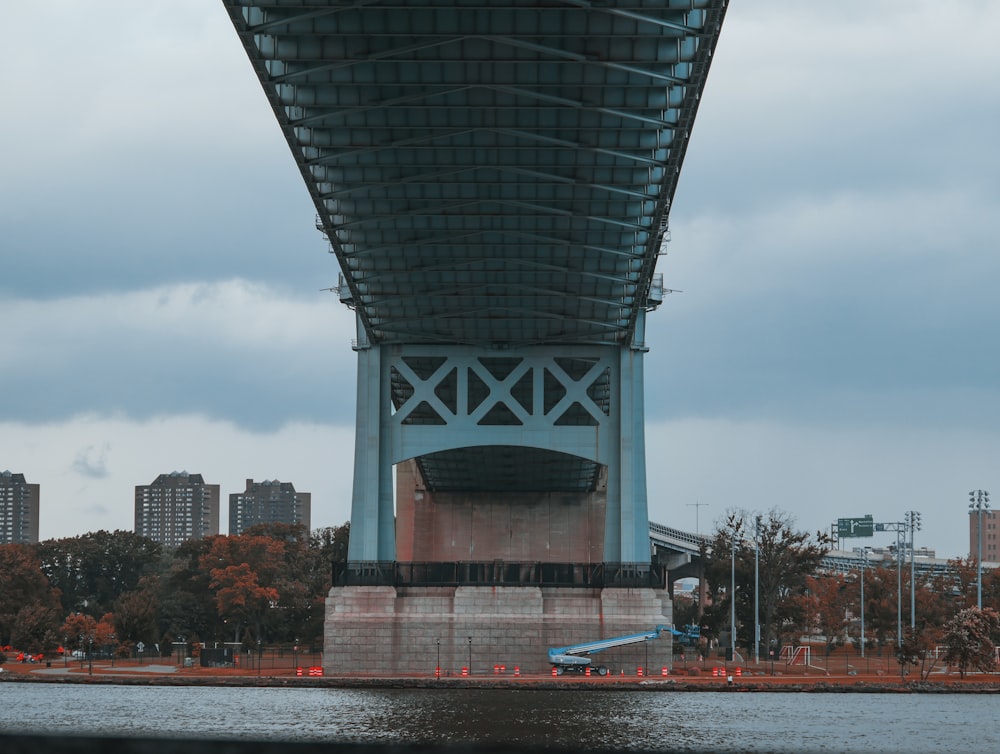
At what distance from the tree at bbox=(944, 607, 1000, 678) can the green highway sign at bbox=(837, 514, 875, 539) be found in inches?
3711

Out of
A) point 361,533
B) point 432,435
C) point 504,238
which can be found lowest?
point 361,533

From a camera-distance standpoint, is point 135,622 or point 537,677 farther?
point 135,622

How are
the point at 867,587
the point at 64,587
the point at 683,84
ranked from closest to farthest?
the point at 683,84 → the point at 867,587 → the point at 64,587

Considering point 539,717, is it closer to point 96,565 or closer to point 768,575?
point 768,575

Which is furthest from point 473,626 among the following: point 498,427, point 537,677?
point 498,427

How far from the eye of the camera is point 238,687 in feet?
261

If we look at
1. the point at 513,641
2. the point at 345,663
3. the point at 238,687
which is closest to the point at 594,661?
the point at 513,641

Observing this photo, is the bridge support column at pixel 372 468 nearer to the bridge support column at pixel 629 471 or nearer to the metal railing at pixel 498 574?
the metal railing at pixel 498 574

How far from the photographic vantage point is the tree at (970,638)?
82363 mm

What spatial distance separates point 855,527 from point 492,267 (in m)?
128

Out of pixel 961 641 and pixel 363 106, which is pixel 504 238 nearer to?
pixel 363 106

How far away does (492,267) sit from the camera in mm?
67125

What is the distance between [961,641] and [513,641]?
91.5 feet

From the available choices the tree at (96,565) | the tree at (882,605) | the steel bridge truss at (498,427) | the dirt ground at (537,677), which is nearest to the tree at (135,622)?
the dirt ground at (537,677)
